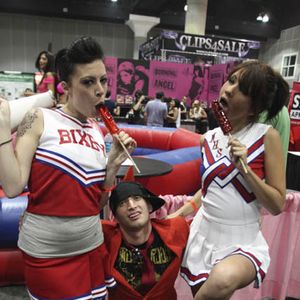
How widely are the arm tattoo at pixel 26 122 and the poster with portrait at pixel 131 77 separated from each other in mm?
9128

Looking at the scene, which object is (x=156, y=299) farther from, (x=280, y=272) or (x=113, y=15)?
(x=113, y=15)

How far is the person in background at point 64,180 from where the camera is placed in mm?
981

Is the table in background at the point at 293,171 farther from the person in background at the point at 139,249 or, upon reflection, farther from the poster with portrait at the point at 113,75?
the poster with portrait at the point at 113,75

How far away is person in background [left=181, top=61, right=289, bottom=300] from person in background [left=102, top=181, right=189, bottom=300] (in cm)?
12

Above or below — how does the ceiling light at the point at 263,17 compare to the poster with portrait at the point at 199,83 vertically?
above

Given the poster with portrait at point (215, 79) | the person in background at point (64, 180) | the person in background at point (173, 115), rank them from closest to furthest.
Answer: the person in background at point (64, 180)
the person in background at point (173, 115)
the poster with portrait at point (215, 79)

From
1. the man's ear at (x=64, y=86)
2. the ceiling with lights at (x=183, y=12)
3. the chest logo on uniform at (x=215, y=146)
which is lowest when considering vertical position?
the chest logo on uniform at (x=215, y=146)

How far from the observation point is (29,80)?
22.4 feet

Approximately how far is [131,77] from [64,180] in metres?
9.23

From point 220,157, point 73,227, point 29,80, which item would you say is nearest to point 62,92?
point 73,227

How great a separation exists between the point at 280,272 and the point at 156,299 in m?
1.10

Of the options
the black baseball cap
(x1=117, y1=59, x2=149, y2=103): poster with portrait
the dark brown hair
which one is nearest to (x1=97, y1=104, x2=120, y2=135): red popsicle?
the black baseball cap

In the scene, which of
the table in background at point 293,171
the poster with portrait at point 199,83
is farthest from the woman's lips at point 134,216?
the poster with portrait at point 199,83

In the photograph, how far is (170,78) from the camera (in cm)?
998
